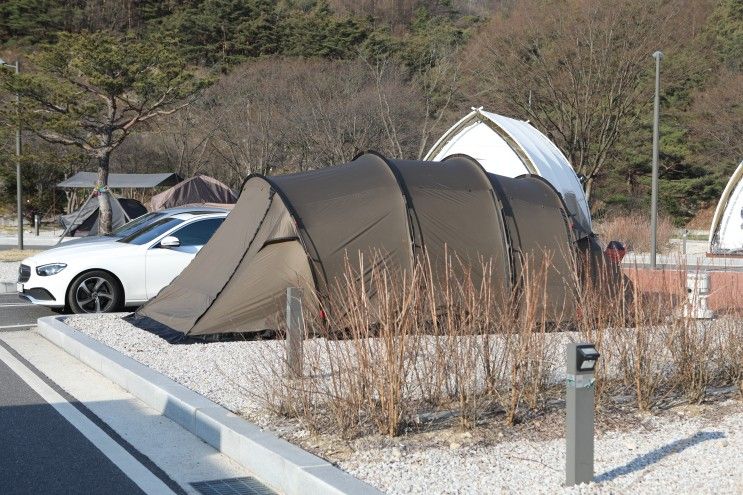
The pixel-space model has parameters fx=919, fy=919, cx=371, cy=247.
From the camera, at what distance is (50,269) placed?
1335 cm

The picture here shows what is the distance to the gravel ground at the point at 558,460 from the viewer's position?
5324 mm

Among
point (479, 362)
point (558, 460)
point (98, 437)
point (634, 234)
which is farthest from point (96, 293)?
point (634, 234)

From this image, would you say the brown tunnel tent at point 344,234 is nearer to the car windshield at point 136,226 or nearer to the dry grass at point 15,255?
the car windshield at point 136,226

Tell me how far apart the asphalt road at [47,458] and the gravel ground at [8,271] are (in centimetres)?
1094

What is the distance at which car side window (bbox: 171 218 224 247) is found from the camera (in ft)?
46.4

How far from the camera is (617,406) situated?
23.9ft

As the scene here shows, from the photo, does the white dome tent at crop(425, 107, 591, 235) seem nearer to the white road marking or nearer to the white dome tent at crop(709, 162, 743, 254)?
the white dome tent at crop(709, 162, 743, 254)

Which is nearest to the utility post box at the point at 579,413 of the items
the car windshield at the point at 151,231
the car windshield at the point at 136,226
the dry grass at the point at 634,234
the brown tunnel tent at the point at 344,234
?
the brown tunnel tent at the point at 344,234

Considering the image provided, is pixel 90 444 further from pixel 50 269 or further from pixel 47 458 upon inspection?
pixel 50 269

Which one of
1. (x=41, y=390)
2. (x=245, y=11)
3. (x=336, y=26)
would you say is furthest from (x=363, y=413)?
(x=245, y=11)

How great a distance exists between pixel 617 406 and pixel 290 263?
4.65m

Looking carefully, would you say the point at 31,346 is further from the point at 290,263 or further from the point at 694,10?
the point at 694,10

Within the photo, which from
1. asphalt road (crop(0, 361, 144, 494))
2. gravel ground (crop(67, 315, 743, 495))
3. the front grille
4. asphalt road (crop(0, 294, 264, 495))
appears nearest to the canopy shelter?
the front grille

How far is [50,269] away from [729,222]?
77.7 feet
